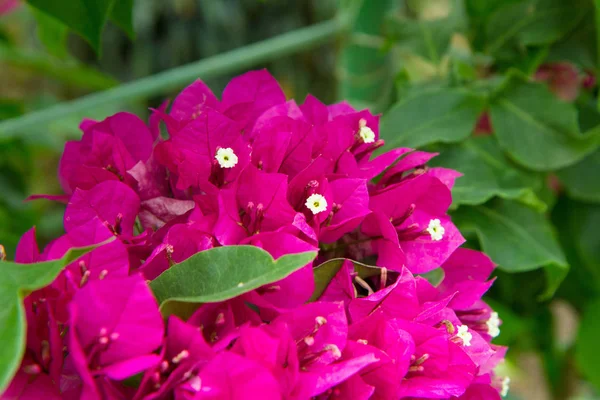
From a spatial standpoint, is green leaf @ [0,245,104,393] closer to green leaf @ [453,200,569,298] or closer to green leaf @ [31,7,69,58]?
green leaf @ [453,200,569,298]

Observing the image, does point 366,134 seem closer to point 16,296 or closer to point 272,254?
point 272,254

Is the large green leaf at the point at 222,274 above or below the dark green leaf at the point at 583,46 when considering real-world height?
above

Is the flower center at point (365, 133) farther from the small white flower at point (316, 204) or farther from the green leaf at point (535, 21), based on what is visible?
the green leaf at point (535, 21)

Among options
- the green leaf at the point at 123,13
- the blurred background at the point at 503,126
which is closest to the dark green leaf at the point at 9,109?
the blurred background at the point at 503,126

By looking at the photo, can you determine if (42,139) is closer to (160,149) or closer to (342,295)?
(160,149)

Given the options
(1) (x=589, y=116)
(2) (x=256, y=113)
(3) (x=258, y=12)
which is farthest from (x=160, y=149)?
(3) (x=258, y=12)

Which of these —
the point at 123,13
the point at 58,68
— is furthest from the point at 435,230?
the point at 58,68

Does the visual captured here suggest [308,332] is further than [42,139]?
No

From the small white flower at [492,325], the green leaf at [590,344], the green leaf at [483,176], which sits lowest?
the green leaf at [590,344]
